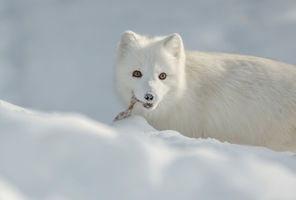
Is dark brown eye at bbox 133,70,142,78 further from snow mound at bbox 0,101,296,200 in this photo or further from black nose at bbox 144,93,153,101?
snow mound at bbox 0,101,296,200

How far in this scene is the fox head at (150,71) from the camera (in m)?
3.92

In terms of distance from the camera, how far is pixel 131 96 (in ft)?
14.1

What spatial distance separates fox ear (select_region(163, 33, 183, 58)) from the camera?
14.0 ft

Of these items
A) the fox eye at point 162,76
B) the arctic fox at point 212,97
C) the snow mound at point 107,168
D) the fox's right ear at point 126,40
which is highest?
the snow mound at point 107,168

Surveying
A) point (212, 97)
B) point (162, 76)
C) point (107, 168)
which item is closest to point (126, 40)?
point (162, 76)

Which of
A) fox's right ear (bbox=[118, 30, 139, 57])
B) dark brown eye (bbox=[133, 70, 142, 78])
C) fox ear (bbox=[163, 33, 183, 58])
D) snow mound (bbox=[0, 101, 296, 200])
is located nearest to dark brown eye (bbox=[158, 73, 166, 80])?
dark brown eye (bbox=[133, 70, 142, 78])

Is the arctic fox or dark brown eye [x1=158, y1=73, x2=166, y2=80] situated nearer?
dark brown eye [x1=158, y1=73, x2=166, y2=80]

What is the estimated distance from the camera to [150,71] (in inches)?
156

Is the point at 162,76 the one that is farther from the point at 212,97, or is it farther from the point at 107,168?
the point at 107,168

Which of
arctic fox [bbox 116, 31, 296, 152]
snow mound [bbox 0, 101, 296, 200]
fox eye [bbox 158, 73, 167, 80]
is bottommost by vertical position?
arctic fox [bbox 116, 31, 296, 152]

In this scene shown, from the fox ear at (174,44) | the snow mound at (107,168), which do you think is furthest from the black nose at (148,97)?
the snow mound at (107,168)

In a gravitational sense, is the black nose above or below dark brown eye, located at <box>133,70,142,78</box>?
below

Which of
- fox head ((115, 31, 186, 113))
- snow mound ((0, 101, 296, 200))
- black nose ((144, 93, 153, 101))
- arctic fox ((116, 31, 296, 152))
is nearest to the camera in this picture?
snow mound ((0, 101, 296, 200))

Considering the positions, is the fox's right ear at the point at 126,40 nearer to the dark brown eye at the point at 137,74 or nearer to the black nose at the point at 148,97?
the dark brown eye at the point at 137,74
